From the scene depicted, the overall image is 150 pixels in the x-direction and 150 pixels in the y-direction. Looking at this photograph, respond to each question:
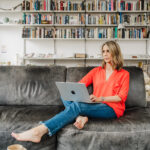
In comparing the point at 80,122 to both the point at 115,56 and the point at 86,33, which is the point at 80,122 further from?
the point at 86,33

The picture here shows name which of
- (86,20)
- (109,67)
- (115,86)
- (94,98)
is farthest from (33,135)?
(86,20)

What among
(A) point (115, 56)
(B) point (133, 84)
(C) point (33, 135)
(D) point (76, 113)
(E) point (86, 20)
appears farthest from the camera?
(E) point (86, 20)

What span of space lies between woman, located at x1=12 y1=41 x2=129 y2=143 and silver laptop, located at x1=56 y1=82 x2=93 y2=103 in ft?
0.16

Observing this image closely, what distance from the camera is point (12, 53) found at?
4.41 metres

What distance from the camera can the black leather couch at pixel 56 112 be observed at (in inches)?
51.4

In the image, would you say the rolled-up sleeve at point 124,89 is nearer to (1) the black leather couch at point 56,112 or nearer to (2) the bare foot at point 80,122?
(1) the black leather couch at point 56,112

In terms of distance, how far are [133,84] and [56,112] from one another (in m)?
0.87

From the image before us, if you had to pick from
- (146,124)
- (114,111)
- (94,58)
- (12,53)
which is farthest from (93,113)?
(12,53)

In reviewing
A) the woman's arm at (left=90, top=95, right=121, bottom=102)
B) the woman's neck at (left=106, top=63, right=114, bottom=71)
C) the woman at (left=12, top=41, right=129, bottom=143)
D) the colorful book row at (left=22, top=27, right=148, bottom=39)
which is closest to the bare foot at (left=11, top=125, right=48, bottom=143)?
the woman at (left=12, top=41, right=129, bottom=143)

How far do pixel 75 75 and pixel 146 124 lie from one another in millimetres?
920

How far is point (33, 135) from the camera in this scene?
4.11 feet

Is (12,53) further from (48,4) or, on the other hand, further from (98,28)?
(98,28)

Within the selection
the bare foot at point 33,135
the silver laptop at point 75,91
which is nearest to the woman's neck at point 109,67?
the silver laptop at point 75,91

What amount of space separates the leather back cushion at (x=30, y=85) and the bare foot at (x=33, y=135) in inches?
27.0
